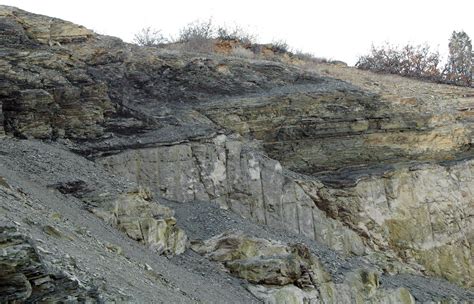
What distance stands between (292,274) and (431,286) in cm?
546

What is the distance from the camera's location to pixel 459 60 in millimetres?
26609

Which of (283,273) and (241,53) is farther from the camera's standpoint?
(241,53)

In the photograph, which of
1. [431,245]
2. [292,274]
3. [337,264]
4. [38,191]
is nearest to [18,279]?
[38,191]

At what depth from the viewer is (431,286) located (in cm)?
1495

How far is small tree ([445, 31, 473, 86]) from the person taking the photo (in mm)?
23031

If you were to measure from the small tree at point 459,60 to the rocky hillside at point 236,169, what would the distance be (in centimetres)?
341

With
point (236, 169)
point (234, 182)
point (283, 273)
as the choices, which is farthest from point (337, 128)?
point (283, 273)

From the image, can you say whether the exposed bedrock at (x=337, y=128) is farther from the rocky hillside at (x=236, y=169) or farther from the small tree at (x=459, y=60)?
the small tree at (x=459, y=60)

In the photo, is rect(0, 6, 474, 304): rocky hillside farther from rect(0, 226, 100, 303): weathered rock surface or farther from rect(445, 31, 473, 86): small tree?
rect(445, 31, 473, 86): small tree

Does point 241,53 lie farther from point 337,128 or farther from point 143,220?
point 143,220

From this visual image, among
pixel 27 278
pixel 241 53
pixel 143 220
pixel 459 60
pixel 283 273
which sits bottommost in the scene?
pixel 283 273

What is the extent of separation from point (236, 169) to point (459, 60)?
16.3 metres

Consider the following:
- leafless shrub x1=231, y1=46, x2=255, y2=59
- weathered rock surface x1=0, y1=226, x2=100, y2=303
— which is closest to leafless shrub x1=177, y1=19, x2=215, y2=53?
leafless shrub x1=231, y1=46, x2=255, y2=59

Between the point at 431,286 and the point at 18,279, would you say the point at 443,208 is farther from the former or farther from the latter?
the point at 18,279
